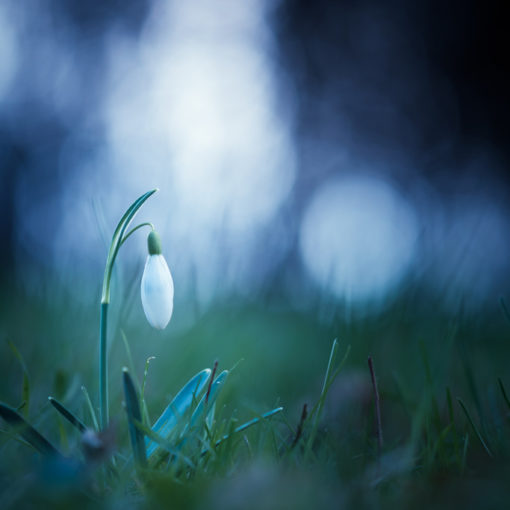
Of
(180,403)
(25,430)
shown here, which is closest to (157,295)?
(180,403)

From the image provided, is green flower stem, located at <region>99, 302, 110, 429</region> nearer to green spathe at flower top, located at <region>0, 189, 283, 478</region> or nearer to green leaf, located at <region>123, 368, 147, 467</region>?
green spathe at flower top, located at <region>0, 189, 283, 478</region>

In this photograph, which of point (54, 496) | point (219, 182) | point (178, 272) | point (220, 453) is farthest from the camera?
point (219, 182)

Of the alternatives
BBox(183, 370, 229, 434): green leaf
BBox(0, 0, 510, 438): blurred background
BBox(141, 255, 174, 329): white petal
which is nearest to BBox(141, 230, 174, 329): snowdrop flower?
BBox(141, 255, 174, 329): white petal

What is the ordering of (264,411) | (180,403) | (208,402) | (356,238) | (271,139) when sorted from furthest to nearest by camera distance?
1. (271,139)
2. (356,238)
3. (264,411)
4. (180,403)
5. (208,402)

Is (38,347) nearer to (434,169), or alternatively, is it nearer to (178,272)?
(178,272)

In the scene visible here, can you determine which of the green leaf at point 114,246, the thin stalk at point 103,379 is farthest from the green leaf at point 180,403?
the green leaf at point 114,246

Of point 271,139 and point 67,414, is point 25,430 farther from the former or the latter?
point 271,139

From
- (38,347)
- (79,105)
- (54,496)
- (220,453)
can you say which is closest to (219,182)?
(38,347)
